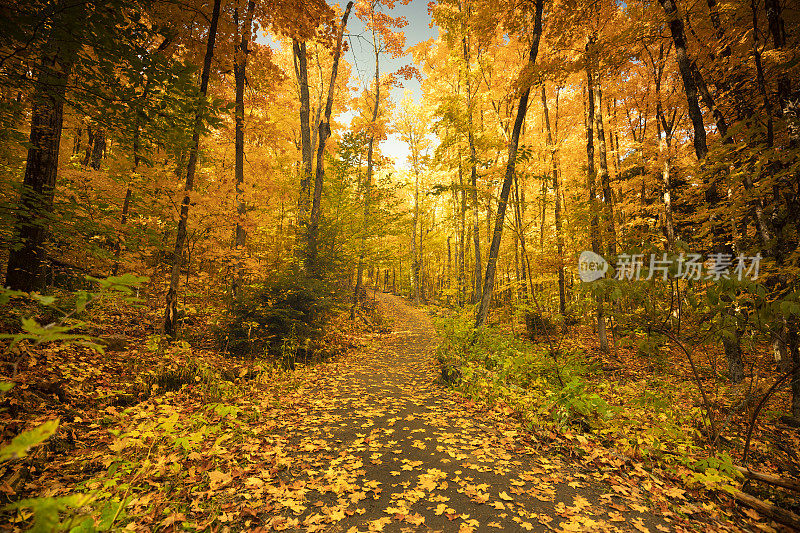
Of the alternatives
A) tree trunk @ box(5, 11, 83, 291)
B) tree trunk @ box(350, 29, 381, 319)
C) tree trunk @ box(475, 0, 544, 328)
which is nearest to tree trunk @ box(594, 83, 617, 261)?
tree trunk @ box(475, 0, 544, 328)

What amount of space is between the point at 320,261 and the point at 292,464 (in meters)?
7.41

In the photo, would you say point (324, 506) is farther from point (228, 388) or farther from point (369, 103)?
point (369, 103)

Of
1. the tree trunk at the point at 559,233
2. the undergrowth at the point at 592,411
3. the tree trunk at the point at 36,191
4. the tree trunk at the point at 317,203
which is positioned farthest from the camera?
the tree trunk at the point at 559,233

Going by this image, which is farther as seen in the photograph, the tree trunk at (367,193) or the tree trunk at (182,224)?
the tree trunk at (367,193)

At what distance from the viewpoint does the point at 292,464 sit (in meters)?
3.96

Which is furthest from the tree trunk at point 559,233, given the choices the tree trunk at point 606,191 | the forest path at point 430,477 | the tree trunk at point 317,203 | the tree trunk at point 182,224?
the tree trunk at point 182,224

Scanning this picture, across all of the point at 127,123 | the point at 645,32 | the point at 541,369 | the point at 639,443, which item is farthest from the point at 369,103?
the point at 639,443

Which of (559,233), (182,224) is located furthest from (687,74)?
(182,224)

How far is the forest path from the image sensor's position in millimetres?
3135

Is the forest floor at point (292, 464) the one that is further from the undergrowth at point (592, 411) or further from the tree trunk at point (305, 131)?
the tree trunk at point (305, 131)

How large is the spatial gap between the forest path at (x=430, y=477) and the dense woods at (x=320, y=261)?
14cm

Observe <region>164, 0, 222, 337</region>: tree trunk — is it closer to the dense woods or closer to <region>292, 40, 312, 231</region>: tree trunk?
the dense woods

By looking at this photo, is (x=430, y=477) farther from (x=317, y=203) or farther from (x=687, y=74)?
(x=317, y=203)

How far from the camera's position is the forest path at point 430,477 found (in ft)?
10.3
